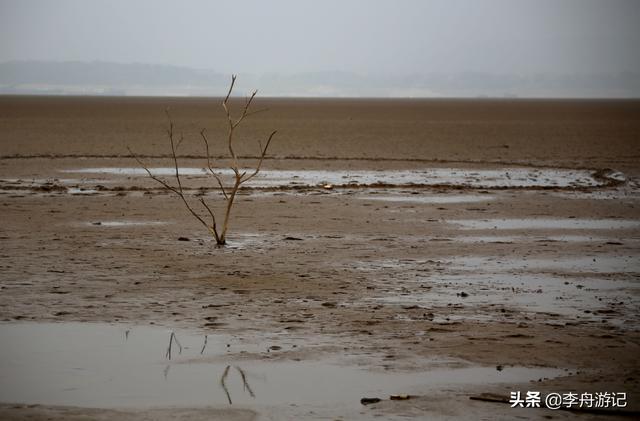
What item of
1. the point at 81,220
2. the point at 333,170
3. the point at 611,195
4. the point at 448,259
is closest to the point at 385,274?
the point at 448,259

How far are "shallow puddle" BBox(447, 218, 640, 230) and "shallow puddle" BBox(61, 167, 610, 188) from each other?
17.3ft

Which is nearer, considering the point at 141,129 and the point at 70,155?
the point at 70,155

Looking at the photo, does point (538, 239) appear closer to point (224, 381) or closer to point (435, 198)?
point (435, 198)

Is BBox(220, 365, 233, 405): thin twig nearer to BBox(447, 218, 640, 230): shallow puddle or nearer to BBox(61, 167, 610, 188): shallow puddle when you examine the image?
BBox(447, 218, 640, 230): shallow puddle

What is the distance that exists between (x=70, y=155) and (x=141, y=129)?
18094mm

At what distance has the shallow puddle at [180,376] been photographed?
21.7 ft

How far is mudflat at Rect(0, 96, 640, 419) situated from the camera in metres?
6.93

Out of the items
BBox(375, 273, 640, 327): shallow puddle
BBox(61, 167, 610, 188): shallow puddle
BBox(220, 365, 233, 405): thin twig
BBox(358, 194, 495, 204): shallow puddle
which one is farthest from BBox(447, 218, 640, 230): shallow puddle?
BBox(220, 365, 233, 405): thin twig

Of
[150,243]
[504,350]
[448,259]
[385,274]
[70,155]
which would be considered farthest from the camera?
[70,155]

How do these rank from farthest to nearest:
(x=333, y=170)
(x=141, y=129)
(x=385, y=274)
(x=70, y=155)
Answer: (x=141, y=129)
(x=70, y=155)
(x=333, y=170)
(x=385, y=274)

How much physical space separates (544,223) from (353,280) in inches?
238

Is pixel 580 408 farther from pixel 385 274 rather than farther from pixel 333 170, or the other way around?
pixel 333 170

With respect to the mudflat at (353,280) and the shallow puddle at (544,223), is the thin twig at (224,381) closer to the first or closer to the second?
the mudflat at (353,280)

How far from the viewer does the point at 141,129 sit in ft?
154
